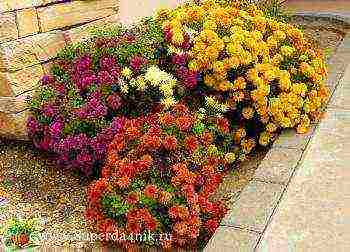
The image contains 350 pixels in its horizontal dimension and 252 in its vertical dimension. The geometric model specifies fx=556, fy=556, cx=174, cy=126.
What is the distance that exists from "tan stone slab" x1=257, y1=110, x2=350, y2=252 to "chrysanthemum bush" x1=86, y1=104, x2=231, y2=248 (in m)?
0.34

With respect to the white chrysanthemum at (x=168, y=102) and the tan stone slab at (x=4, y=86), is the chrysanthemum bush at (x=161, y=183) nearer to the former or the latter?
the white chrysanthemum at (x=168, y=102)

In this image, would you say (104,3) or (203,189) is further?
(104,3)

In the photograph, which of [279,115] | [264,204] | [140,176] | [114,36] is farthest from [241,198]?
[114,36]

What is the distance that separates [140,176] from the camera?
2.97 meters

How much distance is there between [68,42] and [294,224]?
7.35 feet

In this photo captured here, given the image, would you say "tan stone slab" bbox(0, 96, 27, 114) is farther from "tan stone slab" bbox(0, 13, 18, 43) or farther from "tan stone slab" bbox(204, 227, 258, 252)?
"tan stone slab" bbox(204, 227, 258, 252)

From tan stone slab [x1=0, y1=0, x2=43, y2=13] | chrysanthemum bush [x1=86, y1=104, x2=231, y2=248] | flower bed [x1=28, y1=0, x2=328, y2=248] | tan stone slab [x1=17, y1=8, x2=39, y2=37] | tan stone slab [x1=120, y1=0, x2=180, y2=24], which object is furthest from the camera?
tan stone slab [x1=120, y1=0, x2=180, y2=24]

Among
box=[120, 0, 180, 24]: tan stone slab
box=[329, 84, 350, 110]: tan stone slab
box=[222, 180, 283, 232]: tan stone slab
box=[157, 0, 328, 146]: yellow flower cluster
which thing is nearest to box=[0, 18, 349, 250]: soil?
box=[222, 180, 283, 232]: tan stone slab

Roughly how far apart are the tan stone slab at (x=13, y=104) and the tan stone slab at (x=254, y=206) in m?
1.68

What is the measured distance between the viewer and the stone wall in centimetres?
366

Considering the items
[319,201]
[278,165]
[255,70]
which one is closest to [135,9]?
[255,70]

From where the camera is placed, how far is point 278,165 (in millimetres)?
3316

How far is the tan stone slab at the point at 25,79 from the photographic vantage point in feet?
12.3

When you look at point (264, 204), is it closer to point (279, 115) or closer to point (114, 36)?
point (279, 115)
